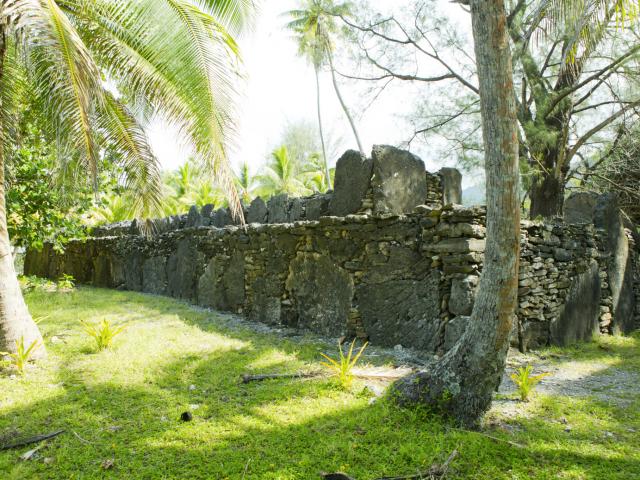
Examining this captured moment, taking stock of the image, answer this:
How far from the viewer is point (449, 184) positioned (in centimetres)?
653

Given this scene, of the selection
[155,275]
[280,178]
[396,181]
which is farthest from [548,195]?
[280,178]

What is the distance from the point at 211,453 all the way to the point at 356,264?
3.19m

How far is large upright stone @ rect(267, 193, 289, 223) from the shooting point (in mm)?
7425

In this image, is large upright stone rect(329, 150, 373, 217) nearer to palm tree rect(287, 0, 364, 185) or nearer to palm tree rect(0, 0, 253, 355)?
palm tree rect(0, 0, 253, 355)

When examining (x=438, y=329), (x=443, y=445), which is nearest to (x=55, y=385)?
(x=443, y=445)

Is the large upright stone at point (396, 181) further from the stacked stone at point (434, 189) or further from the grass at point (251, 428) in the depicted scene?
the grass at point (251, 428)

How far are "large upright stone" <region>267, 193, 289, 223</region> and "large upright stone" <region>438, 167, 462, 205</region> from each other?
7.75 feet

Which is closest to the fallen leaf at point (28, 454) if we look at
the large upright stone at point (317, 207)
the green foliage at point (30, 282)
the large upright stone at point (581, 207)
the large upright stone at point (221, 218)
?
the large upright stone at point (317, 207)

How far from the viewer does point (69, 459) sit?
3.08m

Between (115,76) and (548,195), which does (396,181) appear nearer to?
(115,76)

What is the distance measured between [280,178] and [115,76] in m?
18.5

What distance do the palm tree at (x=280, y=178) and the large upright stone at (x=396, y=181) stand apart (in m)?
17.6

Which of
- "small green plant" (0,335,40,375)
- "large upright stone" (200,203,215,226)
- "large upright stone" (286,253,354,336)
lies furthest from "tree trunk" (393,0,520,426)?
"large upright stone" (200,203,215,226)

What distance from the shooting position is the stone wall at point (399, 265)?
5.11m
